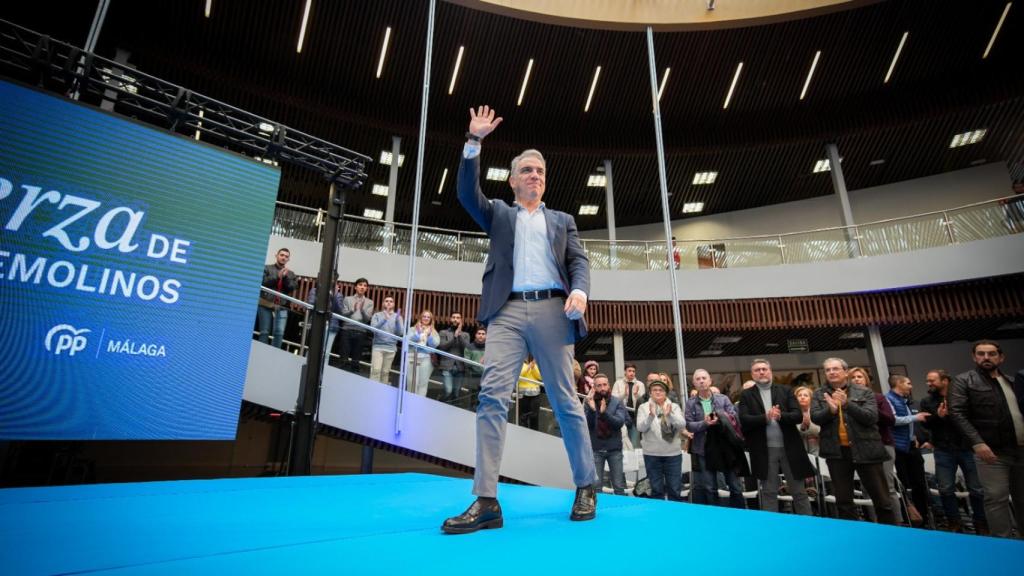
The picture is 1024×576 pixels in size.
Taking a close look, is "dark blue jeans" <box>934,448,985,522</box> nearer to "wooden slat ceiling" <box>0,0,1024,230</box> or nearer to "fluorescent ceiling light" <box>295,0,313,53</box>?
"wooden slat ceiling" <box>0,0,1024,230</box>

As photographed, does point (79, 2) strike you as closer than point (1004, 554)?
No

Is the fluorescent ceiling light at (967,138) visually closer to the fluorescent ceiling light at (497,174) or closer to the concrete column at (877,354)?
the concrete column at (877,354)

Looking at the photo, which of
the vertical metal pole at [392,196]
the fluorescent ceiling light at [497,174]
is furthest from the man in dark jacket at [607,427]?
the fluorescent ceiling light at [497,174]

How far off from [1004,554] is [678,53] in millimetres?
11639

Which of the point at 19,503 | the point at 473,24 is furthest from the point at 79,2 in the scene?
the point at 19,503

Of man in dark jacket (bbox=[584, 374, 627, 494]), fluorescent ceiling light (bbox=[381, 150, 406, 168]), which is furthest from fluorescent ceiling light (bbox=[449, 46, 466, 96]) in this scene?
man in dark jacket (bbox=[584, 374, 627, 494])

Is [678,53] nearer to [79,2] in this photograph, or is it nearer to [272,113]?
[272,113]

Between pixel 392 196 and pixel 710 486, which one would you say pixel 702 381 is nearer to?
pixel 710 486

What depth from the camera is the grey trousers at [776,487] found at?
13.9 feet

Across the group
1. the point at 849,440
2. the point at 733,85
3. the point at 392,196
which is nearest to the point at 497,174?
the point at 392,196

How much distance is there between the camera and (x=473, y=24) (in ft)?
33.3

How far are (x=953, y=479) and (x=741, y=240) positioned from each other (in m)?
7.05

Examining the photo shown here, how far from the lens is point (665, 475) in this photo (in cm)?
500

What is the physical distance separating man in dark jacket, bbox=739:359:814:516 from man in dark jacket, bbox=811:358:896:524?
0.70 feet
